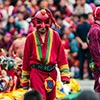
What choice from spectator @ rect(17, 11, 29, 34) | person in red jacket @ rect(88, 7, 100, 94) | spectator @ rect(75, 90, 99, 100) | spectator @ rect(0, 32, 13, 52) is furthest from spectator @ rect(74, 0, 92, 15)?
spectator @ rect(75, 90, 99, 100)

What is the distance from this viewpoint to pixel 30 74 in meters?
10.3

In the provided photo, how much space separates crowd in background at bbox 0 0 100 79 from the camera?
16625 millimetres

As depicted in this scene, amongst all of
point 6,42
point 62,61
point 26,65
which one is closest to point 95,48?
point 62,61

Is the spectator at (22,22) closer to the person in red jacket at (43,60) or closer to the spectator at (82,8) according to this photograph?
the spectator at (82,8)

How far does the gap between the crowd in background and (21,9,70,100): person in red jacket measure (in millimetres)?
5043

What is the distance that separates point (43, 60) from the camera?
1016cm

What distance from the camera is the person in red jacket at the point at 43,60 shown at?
1017 cm

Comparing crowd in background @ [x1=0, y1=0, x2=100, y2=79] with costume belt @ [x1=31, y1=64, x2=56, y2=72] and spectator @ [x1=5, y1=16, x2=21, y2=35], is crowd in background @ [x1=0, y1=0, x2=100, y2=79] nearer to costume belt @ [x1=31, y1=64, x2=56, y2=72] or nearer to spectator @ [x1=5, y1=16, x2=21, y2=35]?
spectator @ [x1=5, y1=16, x2=21, y2=35]

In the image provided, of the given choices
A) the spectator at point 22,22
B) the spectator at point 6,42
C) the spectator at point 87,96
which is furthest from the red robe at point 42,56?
the spectator at point 22,22

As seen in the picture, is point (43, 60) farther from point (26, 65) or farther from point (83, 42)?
point (83, 42)

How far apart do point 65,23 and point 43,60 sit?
9.03 metres

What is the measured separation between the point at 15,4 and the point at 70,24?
95.4 inches

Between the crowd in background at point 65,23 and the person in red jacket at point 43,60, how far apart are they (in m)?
5.04

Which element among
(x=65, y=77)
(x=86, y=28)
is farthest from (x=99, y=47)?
(x=86, y=28)
